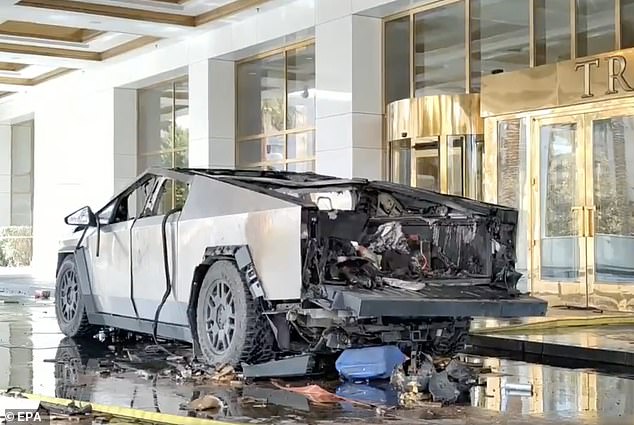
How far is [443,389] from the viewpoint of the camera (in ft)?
20.0

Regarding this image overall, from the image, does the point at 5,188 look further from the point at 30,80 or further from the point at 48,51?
the point at 48,51

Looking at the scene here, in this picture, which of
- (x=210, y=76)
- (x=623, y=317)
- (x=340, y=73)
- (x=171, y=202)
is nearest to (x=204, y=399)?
(x=171, y=202)

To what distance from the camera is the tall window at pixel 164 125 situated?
78.4 feet

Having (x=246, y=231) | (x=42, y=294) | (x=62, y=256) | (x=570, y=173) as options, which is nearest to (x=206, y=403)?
(x=246, y=231)

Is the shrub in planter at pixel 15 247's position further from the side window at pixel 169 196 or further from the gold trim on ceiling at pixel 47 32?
the side window at pixel 169 196

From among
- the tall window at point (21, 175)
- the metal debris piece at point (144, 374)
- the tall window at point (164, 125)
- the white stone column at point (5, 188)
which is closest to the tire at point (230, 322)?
the metal debris piece at point (144, 374)

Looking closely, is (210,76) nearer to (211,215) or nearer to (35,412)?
(211,215)

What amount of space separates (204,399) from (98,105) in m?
21.3

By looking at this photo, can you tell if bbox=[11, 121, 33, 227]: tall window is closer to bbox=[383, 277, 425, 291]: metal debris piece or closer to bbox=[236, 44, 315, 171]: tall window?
bbox=[236, 44, 315, 171]: tall window

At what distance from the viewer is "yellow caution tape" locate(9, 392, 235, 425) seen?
534 cm

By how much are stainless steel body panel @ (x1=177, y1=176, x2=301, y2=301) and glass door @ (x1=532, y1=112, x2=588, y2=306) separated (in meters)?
7.22

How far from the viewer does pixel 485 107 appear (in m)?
14.4

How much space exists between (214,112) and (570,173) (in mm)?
9917

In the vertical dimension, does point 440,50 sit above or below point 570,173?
above
